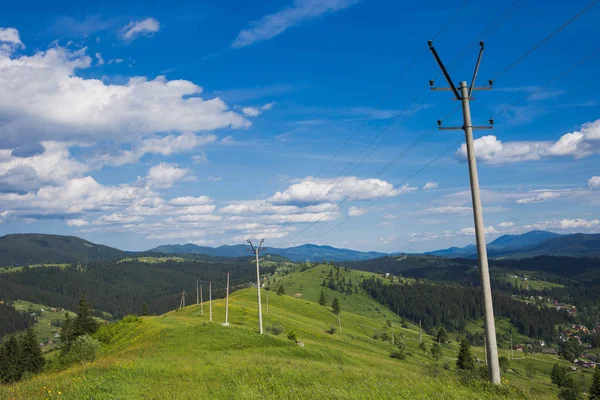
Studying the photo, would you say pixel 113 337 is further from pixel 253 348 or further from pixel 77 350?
pixel 253 348

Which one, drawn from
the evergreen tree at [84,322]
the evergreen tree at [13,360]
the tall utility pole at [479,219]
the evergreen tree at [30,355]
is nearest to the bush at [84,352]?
the tall utility pole at [479,219]

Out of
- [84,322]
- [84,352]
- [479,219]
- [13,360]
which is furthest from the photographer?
[84,322]

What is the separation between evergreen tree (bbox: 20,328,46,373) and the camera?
316 feet

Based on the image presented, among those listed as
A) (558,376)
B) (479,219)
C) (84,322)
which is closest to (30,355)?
(84,322)

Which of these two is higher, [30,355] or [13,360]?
[30,355]

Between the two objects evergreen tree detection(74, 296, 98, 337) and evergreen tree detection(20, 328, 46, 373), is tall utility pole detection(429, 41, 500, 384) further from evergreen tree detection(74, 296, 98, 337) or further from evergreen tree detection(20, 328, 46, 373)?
evergreen tree detection(20, 328, 46, 373)

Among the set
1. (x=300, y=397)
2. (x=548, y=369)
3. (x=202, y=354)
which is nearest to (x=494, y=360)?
(x=300, y=397)

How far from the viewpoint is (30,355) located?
98.1m

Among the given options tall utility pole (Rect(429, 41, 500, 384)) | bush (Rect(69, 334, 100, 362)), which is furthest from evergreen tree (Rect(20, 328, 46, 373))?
tall utility pole (Rect(429, 41, 500, 384))

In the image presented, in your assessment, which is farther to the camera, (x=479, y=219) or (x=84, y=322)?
(x=84, y=322)

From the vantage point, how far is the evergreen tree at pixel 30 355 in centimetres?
9631

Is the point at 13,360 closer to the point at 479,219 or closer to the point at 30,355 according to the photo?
the point at 30,355

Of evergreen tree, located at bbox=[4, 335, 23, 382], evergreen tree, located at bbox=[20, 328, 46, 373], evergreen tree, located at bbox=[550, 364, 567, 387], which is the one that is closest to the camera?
evergreen tree, located at bbox=[4, 335, 23, 382]

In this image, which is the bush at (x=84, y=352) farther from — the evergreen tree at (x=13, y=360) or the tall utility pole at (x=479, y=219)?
the evergreen tree at (x=13, y=360)
